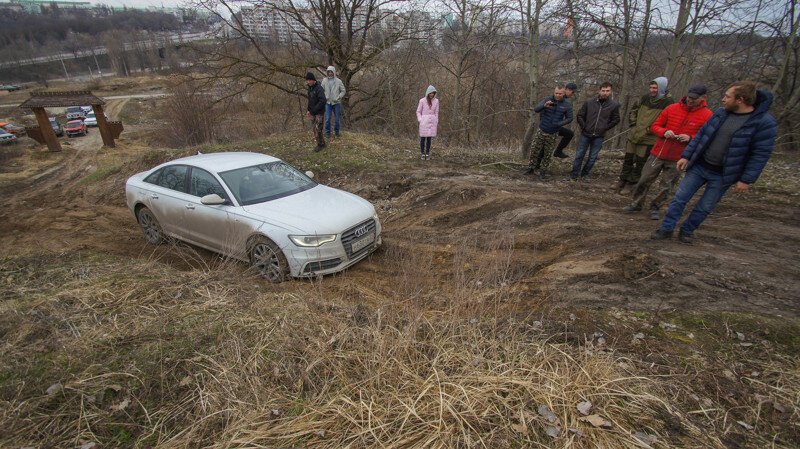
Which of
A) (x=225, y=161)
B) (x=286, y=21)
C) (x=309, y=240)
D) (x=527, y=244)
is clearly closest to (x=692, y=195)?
(x=527, y=244)

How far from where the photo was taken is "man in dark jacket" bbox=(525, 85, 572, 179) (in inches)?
264

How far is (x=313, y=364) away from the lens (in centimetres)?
249

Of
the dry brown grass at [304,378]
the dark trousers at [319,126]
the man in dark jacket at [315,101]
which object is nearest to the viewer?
the dry brown grass at [304,378]

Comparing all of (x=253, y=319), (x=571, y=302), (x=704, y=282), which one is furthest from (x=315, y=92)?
(x=704, y=282)

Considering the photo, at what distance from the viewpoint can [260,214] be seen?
15.1ft

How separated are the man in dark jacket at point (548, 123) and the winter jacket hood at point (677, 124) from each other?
1.85 metres

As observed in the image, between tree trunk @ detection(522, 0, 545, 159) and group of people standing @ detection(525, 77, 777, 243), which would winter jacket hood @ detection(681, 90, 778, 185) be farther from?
tree trunk @ detection(522, 0, 545, 159)

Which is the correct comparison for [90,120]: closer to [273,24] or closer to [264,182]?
[273,24]

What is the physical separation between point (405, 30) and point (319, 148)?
28.1 ft

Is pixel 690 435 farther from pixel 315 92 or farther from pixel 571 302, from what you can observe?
pixel 315 92

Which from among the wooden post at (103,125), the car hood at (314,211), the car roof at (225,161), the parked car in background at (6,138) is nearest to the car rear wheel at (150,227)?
the car roof at (225,161)

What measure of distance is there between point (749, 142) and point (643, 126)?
89.0 inches

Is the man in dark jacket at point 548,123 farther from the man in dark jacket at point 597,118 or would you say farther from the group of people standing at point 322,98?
the group of people standing at point 322,98

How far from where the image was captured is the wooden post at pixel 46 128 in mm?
16688
